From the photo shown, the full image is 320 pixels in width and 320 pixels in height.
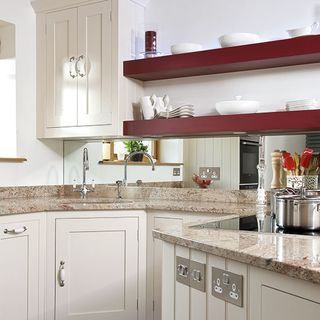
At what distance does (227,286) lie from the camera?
4.37ft

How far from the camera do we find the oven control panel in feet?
4.24

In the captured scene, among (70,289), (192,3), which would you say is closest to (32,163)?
(70,289)

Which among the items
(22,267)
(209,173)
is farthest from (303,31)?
(22,267)

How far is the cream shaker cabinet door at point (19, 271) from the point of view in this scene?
8.29 feet

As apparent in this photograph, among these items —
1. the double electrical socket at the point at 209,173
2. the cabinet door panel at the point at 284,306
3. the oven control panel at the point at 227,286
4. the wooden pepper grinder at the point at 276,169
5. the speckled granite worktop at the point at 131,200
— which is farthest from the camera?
the double electrical socket at the point at 209,173

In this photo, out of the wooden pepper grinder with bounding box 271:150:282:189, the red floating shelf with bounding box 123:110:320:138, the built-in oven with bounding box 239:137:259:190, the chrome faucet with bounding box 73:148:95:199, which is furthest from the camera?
the chrome faucet with bounding box 73:148:95:199

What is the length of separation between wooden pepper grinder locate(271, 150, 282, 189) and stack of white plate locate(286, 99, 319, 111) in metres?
0.33

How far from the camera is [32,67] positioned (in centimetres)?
345

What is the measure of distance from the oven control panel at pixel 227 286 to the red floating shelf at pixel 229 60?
161 centimetres

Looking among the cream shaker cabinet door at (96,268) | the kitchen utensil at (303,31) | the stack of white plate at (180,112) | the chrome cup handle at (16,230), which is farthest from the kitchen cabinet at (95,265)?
the kitchen utensil at (303,31)

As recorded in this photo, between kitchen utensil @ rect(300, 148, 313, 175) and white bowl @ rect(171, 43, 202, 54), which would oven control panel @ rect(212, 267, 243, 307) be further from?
white bowl @ rect(171, 43, 202, 54)

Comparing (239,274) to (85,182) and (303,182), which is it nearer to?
(303,182)

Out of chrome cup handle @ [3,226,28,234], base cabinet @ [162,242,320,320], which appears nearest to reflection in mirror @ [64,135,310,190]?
chrome cup handle @ [3,226,28,234]

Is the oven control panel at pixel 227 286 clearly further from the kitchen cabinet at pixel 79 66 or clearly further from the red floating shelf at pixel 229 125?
the kitchen cabinet at pixel 79 66
